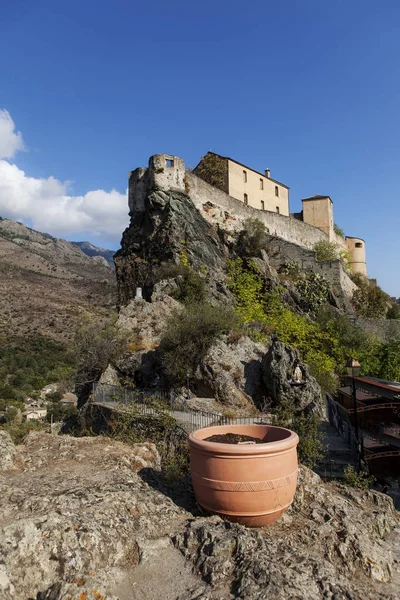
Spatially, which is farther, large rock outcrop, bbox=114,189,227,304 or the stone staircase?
large rock outcrop, bbox=114,189,227,304

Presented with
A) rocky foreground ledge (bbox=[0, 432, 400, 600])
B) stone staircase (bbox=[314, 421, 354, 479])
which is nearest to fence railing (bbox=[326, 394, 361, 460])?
stone staircase (bbox=[314, 421, 354, 479])

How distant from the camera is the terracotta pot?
505 cm

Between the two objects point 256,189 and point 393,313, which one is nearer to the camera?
point 393,313

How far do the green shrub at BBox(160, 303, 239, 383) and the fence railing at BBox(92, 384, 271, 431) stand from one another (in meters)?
0.87

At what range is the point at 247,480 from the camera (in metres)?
5.05

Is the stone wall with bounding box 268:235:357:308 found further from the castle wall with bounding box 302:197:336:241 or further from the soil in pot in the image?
the soil in pot

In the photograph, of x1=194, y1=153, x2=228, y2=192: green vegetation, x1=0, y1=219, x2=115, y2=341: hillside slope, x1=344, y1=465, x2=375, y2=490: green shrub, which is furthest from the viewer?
x1=0, y1=219, x2=115, y2=341: hillside slope

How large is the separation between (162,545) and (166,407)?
14.3 ft

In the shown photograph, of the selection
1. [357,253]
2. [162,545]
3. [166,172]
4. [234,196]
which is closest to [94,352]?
[162,545]

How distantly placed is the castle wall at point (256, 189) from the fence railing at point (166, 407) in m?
21.9

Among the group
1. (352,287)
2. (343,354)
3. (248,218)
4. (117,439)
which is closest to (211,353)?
(117,439)

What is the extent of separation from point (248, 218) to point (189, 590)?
87.7ft

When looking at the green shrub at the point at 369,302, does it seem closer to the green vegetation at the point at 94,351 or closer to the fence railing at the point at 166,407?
the green vegetation at the point at 94,351

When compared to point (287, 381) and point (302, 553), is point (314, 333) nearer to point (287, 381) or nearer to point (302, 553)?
point (287, 381)
